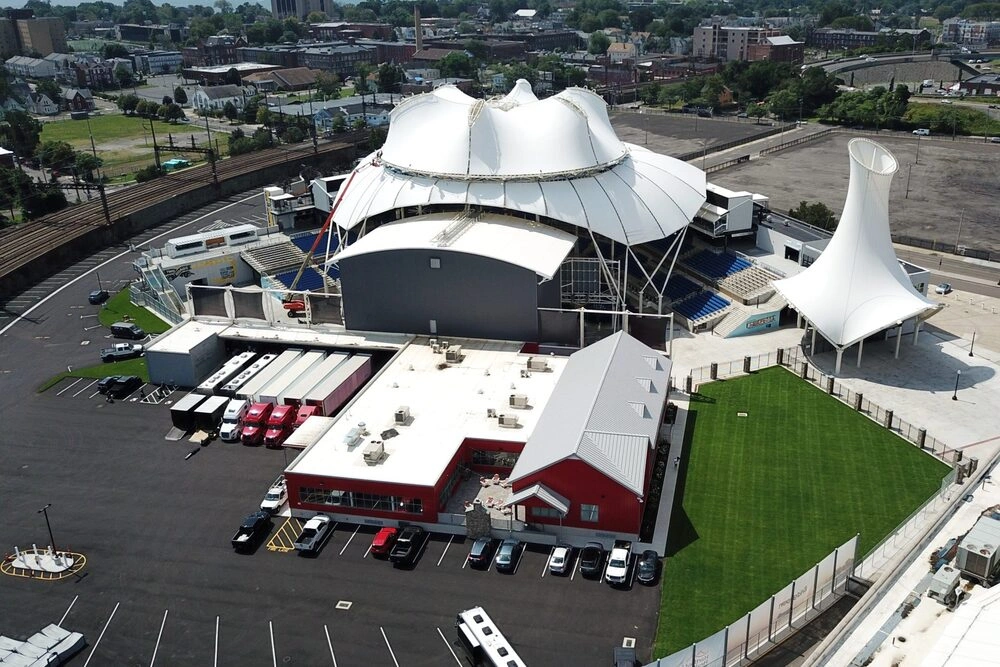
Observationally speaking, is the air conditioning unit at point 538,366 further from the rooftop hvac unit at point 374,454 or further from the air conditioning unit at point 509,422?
the rooftop hvac unit at point 374,454

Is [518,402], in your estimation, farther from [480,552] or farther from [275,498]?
[275,498]

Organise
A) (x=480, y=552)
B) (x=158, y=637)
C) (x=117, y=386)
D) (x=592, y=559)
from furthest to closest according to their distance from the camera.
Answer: (x=117, y=386), (x=480, y=552), (x=592, y=559), (x=158, y=637)

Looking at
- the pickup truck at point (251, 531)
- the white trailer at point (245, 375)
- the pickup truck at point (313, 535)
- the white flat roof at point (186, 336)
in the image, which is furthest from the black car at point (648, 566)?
the white flat roof at point (186, 336)

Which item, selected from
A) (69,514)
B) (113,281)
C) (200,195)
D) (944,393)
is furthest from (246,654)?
(200,195)

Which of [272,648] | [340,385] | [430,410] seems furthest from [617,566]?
[340,385]

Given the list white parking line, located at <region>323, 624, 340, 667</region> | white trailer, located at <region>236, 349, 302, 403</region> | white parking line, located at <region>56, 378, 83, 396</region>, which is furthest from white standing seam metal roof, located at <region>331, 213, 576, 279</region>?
white parking line, located at <region>323, 624, 340, 667</region>

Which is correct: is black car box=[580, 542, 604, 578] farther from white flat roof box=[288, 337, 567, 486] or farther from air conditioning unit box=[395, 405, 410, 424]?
air conditioning unit box=[395, 405, 410, 424]
